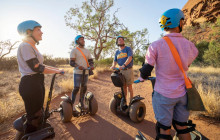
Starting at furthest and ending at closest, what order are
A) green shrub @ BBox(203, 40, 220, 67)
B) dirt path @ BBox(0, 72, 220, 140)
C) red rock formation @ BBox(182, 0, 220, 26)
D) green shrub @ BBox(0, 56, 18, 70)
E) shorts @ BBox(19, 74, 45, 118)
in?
red rock formation @ BBox(182, 0, 220, 26), green shrub @ BBox(203, 40, 220, 67), green shrub @ BBox(0, 56, 18, 70), dirt path @ BBox(0, 72, 220, 140), shorts @ BBox(19, 74, 45, 118)

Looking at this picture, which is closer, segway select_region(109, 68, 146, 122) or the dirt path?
the dirt path

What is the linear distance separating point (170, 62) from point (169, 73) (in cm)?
15

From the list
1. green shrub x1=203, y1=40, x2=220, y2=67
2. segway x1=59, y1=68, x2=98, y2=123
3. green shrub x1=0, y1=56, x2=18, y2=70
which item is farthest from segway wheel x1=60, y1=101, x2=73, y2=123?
green shrub x1=203, y1=40, x2=220, y2=67

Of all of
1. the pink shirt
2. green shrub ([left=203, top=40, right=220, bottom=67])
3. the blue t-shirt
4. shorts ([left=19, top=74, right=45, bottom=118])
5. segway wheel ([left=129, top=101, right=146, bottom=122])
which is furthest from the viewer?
green shrub ([left=203, top=40, right=220, bottom=67])

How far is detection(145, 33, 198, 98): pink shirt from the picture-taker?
1570 millimetres

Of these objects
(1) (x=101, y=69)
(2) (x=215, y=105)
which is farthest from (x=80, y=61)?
(1) (x=101, y=69)

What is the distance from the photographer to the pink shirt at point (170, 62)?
1570 millimetres

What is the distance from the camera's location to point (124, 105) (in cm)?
374

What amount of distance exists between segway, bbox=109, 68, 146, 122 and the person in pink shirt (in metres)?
1.71

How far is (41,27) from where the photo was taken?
2.29 m

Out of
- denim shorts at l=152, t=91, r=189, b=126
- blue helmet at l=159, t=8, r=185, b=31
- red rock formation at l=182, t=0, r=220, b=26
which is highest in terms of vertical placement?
red rock formation at l=182, t=0, r=220, b=26

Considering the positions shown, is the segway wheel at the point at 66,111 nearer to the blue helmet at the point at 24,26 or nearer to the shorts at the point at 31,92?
the shorts at the point at 31,92

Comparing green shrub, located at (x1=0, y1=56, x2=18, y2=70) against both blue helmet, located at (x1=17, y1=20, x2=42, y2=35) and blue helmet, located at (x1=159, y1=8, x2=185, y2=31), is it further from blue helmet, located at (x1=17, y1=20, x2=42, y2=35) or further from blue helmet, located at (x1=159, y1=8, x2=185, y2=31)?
blue helmet, located at (x1=159, y1=8, x2=185, y2=31)

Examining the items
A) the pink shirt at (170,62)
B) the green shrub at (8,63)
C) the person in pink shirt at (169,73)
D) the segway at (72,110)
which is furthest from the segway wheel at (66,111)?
the green shrub at (8,63)
